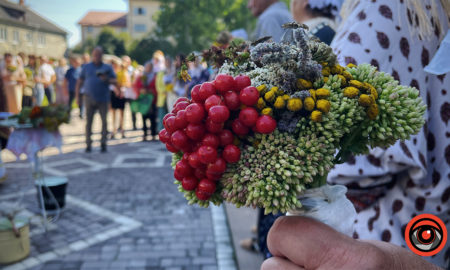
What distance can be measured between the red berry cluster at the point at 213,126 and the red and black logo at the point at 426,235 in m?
0.52

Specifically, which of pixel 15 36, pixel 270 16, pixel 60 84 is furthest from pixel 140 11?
pixel 270 16

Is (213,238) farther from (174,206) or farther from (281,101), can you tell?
(281,101)

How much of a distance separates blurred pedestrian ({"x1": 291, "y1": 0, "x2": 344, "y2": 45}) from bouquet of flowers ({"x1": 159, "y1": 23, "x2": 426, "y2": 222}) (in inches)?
46.4

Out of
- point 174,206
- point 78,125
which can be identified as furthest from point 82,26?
point 174,206

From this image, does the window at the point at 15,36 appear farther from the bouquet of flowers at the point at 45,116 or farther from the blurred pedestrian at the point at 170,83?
the blurred pedestrian at the point at 170,83

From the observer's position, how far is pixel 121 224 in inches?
178

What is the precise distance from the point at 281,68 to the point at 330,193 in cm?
46

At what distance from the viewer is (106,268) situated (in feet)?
11.5

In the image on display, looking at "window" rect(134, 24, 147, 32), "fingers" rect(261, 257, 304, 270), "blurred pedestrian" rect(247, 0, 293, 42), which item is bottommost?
"fingers" rect(261, 257, 304, 270)

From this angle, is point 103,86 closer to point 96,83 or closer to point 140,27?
point 96,83

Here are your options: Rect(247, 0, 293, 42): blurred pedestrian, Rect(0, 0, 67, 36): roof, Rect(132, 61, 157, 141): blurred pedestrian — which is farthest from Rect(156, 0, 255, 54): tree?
Rect(247, 0, 293, 42): blurred pedestrian

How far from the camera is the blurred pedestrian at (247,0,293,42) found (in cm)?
315

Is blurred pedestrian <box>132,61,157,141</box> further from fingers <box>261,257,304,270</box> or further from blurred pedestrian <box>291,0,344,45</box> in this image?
fingers <box>261,257,304,270</box>

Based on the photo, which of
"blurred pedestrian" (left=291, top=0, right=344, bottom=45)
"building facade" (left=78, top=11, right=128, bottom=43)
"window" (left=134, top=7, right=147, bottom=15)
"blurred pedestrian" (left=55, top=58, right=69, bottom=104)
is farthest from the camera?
"building facade" (left=78, top=11, right=128, bottom=43)
